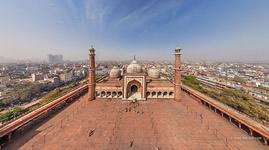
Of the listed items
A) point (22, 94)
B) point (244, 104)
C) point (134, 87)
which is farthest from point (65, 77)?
point (244, 104)

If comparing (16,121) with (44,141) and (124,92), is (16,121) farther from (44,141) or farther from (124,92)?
→ (124,92)

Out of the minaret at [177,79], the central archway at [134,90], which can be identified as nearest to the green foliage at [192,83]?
the minaret at [177,79]

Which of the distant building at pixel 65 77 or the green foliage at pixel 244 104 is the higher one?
the distant building at pixel 65 77

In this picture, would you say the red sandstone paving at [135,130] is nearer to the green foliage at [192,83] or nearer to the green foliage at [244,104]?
the green foliage at [244,104]

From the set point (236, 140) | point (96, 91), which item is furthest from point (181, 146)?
point (96, 91)

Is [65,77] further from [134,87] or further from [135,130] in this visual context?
[135,130]

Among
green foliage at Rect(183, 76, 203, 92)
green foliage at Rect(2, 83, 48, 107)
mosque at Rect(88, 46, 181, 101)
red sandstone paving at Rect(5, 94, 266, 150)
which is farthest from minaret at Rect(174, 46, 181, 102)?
green foliage at Rect(2, 83, 48, 107)

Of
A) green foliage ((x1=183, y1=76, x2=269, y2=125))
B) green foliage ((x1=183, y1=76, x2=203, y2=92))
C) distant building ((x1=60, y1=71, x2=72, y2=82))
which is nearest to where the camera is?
green foliage ((x1=183, y1=76, x2=269, y2=125))

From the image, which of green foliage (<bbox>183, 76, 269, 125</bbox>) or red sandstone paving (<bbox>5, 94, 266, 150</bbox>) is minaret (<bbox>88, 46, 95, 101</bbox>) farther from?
green foliage (<bbox>183, 76, 269, 125</bbox>)
